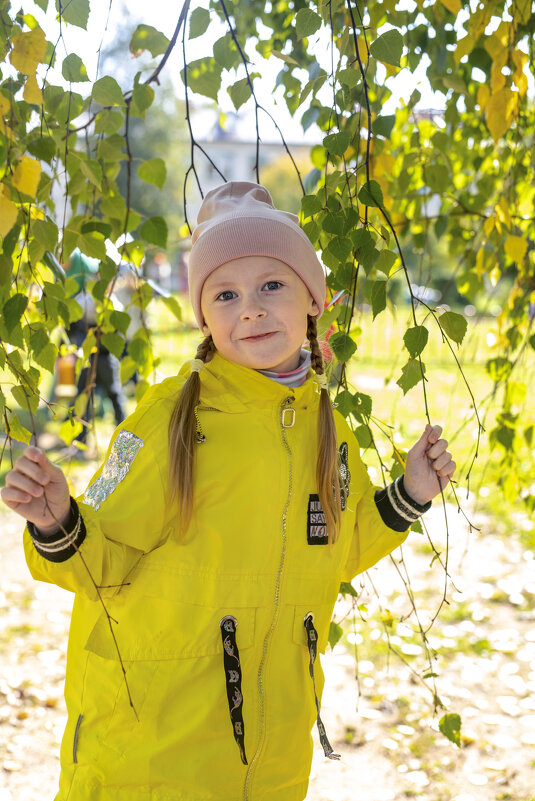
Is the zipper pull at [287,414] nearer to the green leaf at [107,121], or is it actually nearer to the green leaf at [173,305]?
the green leaf at [173,305]

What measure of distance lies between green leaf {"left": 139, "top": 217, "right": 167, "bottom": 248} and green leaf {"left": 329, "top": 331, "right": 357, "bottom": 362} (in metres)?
0.43

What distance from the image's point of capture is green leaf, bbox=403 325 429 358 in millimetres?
1423

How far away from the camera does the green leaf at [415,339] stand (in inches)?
56.0

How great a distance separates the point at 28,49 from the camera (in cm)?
119

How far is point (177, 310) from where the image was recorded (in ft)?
6.57

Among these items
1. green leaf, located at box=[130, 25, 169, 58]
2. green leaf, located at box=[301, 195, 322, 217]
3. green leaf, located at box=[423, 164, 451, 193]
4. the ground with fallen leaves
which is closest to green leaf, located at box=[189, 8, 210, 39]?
Answer: green leaf, located at box=[130, 25, 169, 58]

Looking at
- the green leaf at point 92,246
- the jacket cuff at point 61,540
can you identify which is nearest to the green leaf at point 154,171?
the green leaf at point 92,246

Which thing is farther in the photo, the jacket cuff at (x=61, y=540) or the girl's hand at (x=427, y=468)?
the girl's hand at (x=427, y=468)

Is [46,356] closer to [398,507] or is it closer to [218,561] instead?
[218,561]

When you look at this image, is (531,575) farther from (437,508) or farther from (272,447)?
(272,447)

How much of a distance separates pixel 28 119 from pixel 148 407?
71cm

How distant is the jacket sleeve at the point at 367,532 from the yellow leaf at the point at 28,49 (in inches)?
35.1

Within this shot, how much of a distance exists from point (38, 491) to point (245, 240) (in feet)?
1.85

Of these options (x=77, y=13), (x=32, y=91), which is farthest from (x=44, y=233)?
(x=77, y=13)
